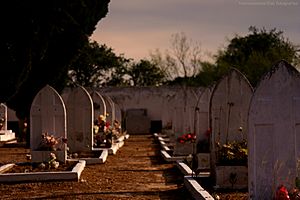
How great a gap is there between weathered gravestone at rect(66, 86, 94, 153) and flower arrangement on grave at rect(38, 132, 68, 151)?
3.37 meters

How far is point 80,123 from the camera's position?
1762cm

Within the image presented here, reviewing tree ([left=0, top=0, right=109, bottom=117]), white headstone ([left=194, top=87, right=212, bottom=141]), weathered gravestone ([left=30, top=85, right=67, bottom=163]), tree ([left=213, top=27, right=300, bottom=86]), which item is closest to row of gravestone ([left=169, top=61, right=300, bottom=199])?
white headstone ([left=194, top=87, right=212, bottom=141])

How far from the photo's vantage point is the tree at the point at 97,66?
57625 mm

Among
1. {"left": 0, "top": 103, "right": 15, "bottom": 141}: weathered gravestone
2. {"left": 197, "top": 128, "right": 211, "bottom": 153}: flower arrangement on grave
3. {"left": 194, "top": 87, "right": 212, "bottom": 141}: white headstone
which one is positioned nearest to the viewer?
{"left": 197, "top": 128, "right": 211, "bottom": 153}: flower arrangement on grave

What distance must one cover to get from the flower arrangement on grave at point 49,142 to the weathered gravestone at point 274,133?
7.21 meters

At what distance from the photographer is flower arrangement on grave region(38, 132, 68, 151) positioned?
45.3 feet

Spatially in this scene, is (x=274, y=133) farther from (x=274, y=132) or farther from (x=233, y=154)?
(x=233, y=154)

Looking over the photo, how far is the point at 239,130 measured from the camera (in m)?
10.7

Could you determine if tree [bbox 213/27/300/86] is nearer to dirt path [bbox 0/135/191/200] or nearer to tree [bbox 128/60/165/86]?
tree [bbox 128/60/165/86]

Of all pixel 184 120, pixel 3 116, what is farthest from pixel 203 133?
pixel 3 116

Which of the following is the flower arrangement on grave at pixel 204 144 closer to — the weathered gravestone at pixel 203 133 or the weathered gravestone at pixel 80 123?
the weathered gravestone at pixel 203 133

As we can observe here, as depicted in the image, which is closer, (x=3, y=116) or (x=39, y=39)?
(x=39, y=39)

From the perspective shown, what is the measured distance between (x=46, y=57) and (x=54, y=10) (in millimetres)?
5671

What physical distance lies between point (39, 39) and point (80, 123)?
3.68m
